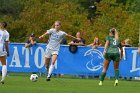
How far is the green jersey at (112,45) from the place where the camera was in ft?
63.9

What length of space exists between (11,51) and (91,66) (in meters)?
3.76

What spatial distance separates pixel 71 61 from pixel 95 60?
1101mm

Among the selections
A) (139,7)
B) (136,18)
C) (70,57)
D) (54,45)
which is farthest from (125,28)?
(54,45)

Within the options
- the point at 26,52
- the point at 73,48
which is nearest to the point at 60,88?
the point at 73,48

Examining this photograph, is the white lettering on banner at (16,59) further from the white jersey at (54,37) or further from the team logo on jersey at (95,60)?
the white jersey at (54,37)

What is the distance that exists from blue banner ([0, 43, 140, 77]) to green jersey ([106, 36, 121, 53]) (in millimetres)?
5970

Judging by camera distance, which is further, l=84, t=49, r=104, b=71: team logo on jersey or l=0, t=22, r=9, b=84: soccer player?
l=84, t=49, r=104, b=71: team logo on jersey

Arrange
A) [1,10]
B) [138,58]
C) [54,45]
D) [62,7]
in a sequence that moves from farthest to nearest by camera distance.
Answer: [1,10]
[62,7]
[138,58]
[54,45]

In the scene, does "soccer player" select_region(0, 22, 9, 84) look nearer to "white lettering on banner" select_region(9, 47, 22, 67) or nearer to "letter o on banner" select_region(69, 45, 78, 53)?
"letter o on banner" select_region(69, 45, 78, 53)

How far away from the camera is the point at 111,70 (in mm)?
25766

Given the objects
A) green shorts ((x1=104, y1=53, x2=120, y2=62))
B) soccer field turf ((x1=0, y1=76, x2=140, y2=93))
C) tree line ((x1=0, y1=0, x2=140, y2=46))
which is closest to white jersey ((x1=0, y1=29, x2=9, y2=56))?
soccer field turf ((x1=0, y1=76, x2=140, y2=93))

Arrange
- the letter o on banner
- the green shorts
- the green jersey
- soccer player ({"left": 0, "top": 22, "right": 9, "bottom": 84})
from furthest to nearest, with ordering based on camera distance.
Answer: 1. the letter o on banner
2. the green shorts
3. the green jersey
4. soccer player ({"left": 0, "top": 22, "right": 9, "bottom": 84})

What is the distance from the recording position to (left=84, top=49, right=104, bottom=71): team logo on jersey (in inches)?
1017

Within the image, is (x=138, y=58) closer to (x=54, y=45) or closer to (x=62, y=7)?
(x=54, y=45)
